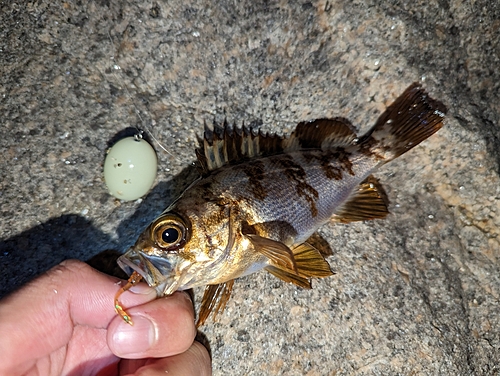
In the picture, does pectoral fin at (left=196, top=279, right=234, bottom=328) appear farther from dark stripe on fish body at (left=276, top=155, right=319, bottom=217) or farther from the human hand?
dark stripe on fish body at (left=276, top=155, right=319, bottom=217)

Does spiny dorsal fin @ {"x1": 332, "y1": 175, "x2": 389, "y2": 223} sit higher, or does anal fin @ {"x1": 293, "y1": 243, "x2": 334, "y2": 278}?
spiny dorsal fin @ {"x1": 332, "y1": 175, "x2": 389, "y2": 223}

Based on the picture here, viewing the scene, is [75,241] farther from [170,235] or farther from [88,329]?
[170,235]

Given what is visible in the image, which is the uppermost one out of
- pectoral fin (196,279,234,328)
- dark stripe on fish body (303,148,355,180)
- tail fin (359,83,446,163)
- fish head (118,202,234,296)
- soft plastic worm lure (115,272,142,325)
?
tail fin (359,83,446,163)

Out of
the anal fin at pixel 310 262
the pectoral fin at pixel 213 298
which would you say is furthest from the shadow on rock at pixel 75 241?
the anal fin at pixel 310 262

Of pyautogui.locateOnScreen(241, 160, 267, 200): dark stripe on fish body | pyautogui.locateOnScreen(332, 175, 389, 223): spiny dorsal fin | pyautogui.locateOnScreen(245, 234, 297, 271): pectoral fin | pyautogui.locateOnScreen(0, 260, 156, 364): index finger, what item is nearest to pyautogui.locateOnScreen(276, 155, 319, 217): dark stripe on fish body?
pyautogui.locateOnScreen(241, 160, 267, 200): dark stripe on fish body

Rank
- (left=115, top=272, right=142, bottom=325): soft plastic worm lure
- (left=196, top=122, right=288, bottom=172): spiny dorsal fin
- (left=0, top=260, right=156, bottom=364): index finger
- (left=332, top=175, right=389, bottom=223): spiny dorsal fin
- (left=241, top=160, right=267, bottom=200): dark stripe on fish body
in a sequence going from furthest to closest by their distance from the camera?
1. (left=332, top=175, right=389, bottom=223): spiny dorsal fin
2. (left=196, top=122, right=288, bottom=172): spiny dorsal fin
3. (left=241, top=160, right=267, bottom=200): dark stripe on fish body
4. (left=115, top=272, right=142, bottom=325): soft plastic worm lure
5. (left=0, top=260, right=156, bottom=364): index finger

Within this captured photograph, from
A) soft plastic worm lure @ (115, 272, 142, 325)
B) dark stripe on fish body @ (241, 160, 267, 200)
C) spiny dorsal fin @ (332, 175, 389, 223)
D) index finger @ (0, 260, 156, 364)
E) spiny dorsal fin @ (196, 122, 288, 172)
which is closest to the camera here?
index finger @ (0, 260, 156, 364)

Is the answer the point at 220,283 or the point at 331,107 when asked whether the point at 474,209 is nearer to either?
the point at 331,107
